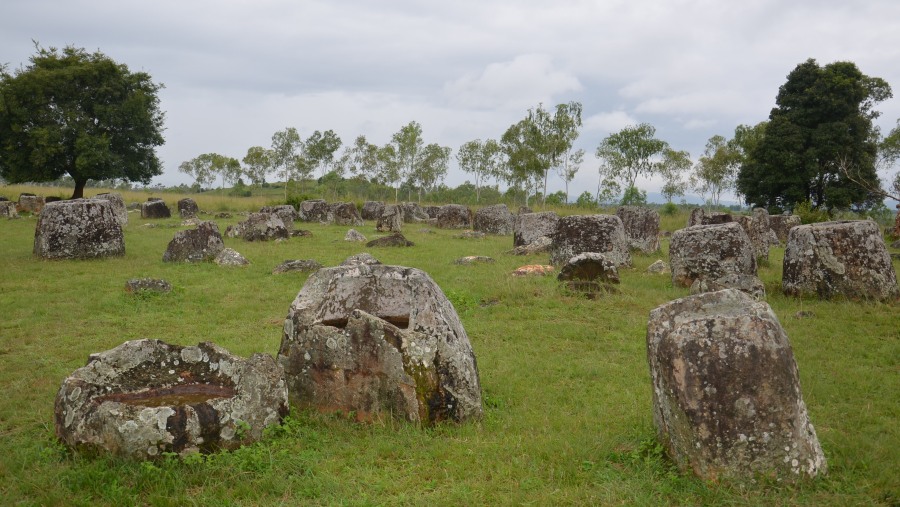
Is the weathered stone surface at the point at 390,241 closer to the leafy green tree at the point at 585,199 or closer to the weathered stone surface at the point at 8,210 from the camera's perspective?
the weathered stone surface at the point at 8,210

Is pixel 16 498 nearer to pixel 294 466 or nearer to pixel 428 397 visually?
pixel 294 466

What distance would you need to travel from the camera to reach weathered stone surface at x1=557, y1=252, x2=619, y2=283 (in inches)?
469

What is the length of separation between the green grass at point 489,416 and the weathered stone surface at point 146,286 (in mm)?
231

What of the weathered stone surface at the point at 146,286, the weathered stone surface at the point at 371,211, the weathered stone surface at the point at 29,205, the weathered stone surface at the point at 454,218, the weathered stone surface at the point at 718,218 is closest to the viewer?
the weathered stone surface at the point at 146,286

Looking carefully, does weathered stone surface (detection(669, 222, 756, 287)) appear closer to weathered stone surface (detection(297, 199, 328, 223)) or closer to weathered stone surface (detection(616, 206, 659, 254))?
weathered stone surface (detection(616, 206, 659, 254))

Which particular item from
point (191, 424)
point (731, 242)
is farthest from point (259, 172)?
point (191, 424)

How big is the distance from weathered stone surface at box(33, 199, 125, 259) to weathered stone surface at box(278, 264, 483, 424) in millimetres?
11964

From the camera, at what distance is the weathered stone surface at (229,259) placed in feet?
49.7

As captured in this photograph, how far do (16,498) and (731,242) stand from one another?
1153cm

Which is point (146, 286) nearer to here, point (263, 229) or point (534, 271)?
point (534, 271)

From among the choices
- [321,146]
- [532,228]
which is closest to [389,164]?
[321,146]

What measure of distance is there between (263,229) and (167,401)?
16.9 meters

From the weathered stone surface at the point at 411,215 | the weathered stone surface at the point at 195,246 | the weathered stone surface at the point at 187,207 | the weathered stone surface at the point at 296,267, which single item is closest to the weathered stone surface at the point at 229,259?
the weathered stone surface at the point at 195,246

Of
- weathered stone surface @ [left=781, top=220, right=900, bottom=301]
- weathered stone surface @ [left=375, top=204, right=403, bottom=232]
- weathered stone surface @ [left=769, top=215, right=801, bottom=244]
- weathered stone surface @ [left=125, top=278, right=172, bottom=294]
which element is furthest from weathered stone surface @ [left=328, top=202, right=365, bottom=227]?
weathered stone surface @ [left=781, top=220, right=900, bottom=301]
